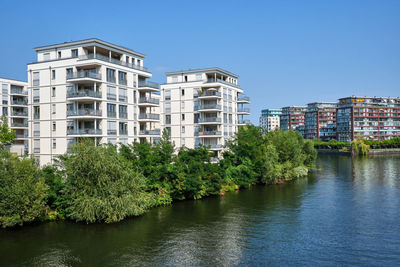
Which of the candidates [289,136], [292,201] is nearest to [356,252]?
[292,201]

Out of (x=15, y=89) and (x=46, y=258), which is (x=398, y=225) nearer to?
(x=46, y=258)

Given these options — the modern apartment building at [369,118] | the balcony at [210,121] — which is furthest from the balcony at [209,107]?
the modern apartment building at [369,118]

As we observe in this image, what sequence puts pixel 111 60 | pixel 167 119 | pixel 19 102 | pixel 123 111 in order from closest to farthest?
pixel 111 60
pixel 123 111
pixel 167 119
pixel 19 102

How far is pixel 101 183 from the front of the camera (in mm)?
33188

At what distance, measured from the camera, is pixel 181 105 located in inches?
2712

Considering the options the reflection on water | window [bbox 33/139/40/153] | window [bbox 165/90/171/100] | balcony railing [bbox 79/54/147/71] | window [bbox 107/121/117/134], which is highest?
balcony railing [bbox 79/54/147/71]

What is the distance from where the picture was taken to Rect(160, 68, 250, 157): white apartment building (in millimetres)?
65688

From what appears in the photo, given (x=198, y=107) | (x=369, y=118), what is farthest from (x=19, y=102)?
(x=369, y=118)

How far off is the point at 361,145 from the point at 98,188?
123016 mm

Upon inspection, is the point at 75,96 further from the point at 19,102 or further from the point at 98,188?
the point at 19,102

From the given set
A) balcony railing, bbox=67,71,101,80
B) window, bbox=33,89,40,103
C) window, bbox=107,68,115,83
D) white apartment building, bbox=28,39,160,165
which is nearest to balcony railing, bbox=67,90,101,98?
white apartment building, bbox=28,39,160,165

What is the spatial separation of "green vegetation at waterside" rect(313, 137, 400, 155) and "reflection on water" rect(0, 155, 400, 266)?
98.0 m

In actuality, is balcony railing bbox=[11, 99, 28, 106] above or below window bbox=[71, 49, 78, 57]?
below

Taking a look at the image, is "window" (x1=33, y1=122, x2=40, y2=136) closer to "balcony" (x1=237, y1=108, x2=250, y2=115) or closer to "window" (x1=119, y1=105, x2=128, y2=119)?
"window" (x1=119, y1=105, x2=128, y2=119)
